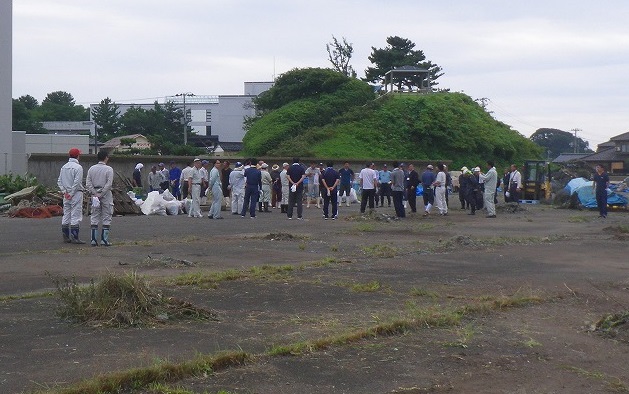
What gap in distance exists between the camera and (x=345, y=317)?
9.28 metres

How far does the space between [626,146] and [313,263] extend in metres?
88.4

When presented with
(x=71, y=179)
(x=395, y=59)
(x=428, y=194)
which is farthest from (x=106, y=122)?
(x=71, y=179)

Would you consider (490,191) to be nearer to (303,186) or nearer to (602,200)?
(602,200)

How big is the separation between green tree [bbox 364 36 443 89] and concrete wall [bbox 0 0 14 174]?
4819 centimetres

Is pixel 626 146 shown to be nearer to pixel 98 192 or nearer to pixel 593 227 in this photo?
pixel 593 227

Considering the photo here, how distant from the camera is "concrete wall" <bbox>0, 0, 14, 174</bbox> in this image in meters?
39.7

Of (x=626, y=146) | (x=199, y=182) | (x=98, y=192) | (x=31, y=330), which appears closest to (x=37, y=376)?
(x=31, y=330)

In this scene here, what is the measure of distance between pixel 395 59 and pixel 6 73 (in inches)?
2001

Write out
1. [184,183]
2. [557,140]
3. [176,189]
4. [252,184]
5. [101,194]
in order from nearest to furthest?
[101,194] → [252,184] → [184,183] → [176,189] → [557,140]

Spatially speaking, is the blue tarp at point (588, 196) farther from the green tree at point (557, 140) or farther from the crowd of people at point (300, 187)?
the green tree at point (557, 140)

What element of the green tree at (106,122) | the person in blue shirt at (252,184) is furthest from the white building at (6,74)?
the green tree at (106,122)

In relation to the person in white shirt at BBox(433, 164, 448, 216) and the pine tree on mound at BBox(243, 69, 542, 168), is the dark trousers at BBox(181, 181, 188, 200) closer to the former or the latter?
the person in white shirt at BBox(433, 164, 448, 216)

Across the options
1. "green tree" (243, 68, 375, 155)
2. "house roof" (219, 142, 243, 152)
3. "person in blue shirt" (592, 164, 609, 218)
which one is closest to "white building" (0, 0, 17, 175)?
"green tree" (243, 68, 375, 155)

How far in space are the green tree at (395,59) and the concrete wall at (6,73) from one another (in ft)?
158
